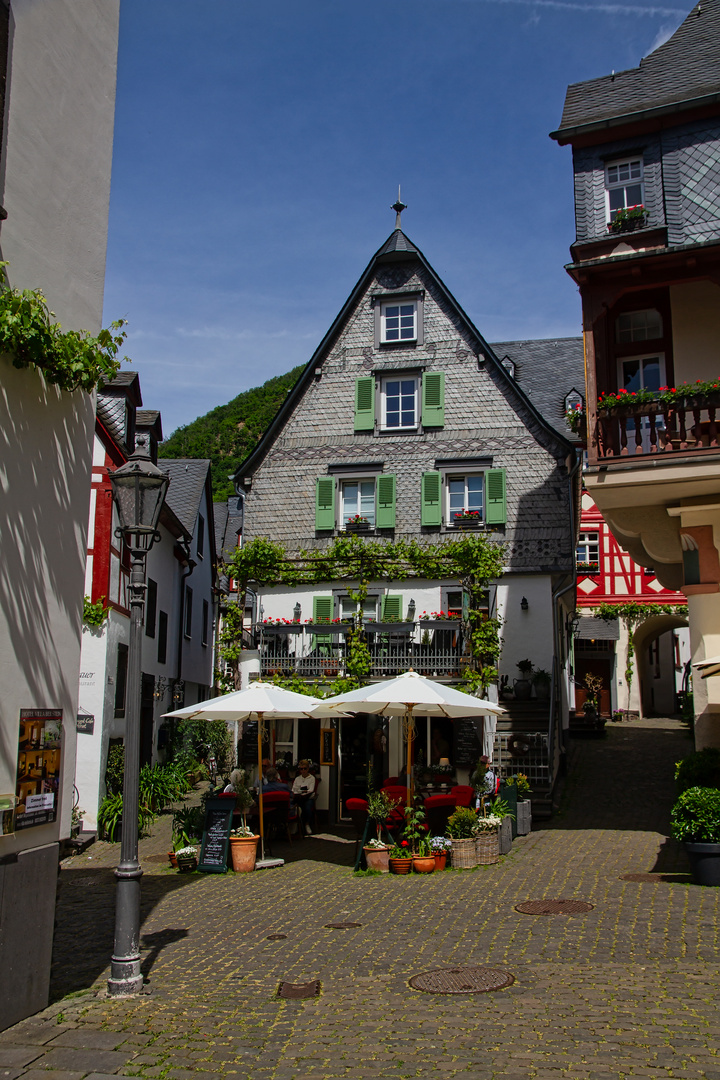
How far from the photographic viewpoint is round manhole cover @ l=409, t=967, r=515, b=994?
7.22m

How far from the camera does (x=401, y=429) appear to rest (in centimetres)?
2317

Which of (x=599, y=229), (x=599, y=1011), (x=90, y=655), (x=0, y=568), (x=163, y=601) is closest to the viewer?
(x=599, y=1011)

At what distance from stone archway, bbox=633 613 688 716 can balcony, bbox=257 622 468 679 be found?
16533mm

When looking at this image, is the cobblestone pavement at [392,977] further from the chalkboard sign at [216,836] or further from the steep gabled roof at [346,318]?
the steep gabled roof at [346,318]

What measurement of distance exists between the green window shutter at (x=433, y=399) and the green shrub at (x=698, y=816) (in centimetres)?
1340

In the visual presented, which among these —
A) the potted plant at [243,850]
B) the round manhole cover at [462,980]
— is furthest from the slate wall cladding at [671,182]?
the round manhole cover at [462,980]

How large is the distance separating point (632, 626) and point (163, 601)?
747 inches

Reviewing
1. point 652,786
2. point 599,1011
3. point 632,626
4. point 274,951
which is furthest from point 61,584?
point 632,626

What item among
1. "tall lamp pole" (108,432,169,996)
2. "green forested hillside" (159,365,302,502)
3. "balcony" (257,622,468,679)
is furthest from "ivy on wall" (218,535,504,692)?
"green forested hillside" (159,365,302,502)

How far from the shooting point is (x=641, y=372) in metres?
16.2

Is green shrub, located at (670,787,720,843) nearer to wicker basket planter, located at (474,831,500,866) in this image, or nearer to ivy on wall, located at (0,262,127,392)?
wicker basket planter, located at (474,831,500,866)

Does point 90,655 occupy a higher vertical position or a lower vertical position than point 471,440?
lower

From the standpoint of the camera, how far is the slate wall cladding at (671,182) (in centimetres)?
1483

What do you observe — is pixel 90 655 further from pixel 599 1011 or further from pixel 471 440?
pixel 599 1011
